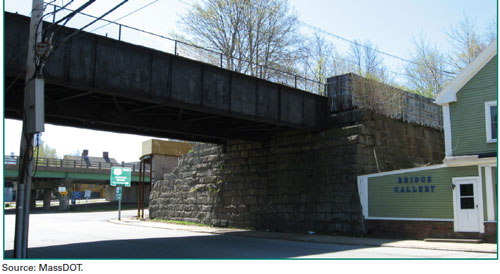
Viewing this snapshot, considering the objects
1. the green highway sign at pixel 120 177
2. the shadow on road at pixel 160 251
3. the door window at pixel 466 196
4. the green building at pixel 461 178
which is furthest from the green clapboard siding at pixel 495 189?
the green highway sign at pixel 120 177

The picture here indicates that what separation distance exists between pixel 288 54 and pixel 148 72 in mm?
21665

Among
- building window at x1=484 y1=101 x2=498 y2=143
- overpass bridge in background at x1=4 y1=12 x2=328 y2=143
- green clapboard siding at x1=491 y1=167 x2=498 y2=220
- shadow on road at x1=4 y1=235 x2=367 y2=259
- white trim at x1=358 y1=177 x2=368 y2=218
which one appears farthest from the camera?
white trim at x1=358 y1=177 x2=368 y2=218

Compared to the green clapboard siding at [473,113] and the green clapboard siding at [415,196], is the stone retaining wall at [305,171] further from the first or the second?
the green clapboard siding at [473,113]

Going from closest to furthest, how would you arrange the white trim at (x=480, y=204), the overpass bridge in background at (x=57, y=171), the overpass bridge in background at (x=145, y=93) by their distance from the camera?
the overpass bridge in background at (x=145, y=93), the white trim at (x=480, y=204), the overpass bridge in background at (x=57, y=171)

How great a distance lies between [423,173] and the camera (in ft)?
64.4

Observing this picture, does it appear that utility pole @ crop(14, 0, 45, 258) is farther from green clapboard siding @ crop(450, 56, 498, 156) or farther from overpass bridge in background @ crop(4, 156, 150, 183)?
overpass bridge in background @ crop(4, 156, 150, 183)

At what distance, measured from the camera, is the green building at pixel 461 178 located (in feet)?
57.1

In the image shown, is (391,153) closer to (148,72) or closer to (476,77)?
(476,77)

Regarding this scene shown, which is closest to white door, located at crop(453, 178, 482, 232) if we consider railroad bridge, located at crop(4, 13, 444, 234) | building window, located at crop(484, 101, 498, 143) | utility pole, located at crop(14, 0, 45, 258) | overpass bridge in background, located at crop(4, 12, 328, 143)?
building window, located at crop(484, 101, 498, 143)

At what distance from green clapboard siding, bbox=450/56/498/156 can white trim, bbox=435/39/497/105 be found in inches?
5.8

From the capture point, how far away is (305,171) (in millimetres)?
24266

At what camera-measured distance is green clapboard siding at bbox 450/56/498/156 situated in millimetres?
18000

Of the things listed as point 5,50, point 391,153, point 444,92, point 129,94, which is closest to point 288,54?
point 391,153
